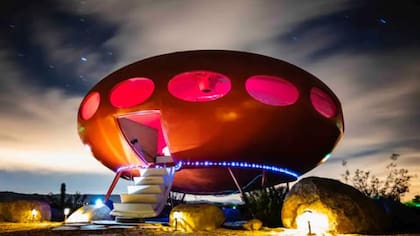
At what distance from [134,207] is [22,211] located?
12.1 feet

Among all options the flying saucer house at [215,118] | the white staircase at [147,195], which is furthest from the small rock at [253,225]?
the white staircase at [147,195]

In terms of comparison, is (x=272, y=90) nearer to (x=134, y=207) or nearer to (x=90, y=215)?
(x=134, y=207)

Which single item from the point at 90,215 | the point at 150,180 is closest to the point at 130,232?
the point at 150,180

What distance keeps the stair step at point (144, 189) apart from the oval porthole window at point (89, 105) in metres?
2.76

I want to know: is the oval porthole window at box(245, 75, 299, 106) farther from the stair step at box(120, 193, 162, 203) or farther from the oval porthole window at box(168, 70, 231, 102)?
the stair step at box(120, 193, 162, 203)

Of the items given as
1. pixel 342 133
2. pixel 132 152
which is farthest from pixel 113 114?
pixel 342 133

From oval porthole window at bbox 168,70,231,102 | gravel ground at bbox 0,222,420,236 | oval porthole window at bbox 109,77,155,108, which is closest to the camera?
gravel ground at bbox 0,222,420,236

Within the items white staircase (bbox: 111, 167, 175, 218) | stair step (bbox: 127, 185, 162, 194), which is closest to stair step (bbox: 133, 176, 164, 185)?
white staircase (bbox: 111, 167, 175, 218)

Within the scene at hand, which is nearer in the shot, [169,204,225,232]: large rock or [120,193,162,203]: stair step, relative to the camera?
[169,204,225,232]: large rock

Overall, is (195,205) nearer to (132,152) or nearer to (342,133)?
(132,152)

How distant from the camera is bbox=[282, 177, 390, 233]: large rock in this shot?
642cm

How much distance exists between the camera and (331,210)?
255 inches

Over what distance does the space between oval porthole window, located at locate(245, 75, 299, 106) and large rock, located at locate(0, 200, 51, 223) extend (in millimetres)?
6882

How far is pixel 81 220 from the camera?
902 centimetres
